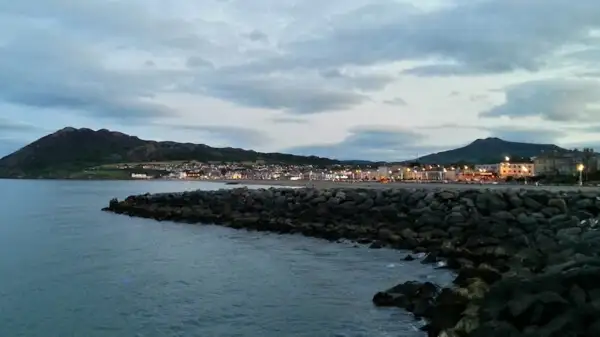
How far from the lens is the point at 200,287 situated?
11.8 metres

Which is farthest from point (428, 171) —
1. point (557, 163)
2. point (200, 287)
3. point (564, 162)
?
point (200, 287)

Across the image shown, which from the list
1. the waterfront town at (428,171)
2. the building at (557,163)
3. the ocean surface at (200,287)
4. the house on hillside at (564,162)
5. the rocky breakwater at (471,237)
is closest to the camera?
the rocky breakwater at (471,237)

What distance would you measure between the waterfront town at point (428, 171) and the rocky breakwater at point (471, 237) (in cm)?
3432

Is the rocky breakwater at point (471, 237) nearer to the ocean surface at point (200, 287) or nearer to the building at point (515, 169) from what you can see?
the ocean surface at point (200, 287)

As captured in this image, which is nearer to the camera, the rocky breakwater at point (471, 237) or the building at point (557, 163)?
the rocky breakwater at point (471, 237)

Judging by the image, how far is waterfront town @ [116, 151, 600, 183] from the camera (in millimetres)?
74938

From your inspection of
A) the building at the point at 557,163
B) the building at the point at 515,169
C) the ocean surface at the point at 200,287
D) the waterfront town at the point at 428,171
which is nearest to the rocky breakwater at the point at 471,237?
→ the ocean surface at the point at 200,287

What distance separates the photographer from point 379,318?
29.3 ft

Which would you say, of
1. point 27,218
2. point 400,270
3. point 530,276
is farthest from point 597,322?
point 27,218

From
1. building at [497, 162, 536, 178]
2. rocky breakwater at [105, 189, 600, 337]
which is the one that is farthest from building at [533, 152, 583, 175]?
rocky breakwater at [105, 189, 600, 337]

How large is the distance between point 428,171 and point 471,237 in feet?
278

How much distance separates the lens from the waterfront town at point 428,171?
246 feet

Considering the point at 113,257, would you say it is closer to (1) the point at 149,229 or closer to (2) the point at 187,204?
(1) the point at 149,229

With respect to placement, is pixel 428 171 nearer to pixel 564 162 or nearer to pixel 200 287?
pixel 564 162
